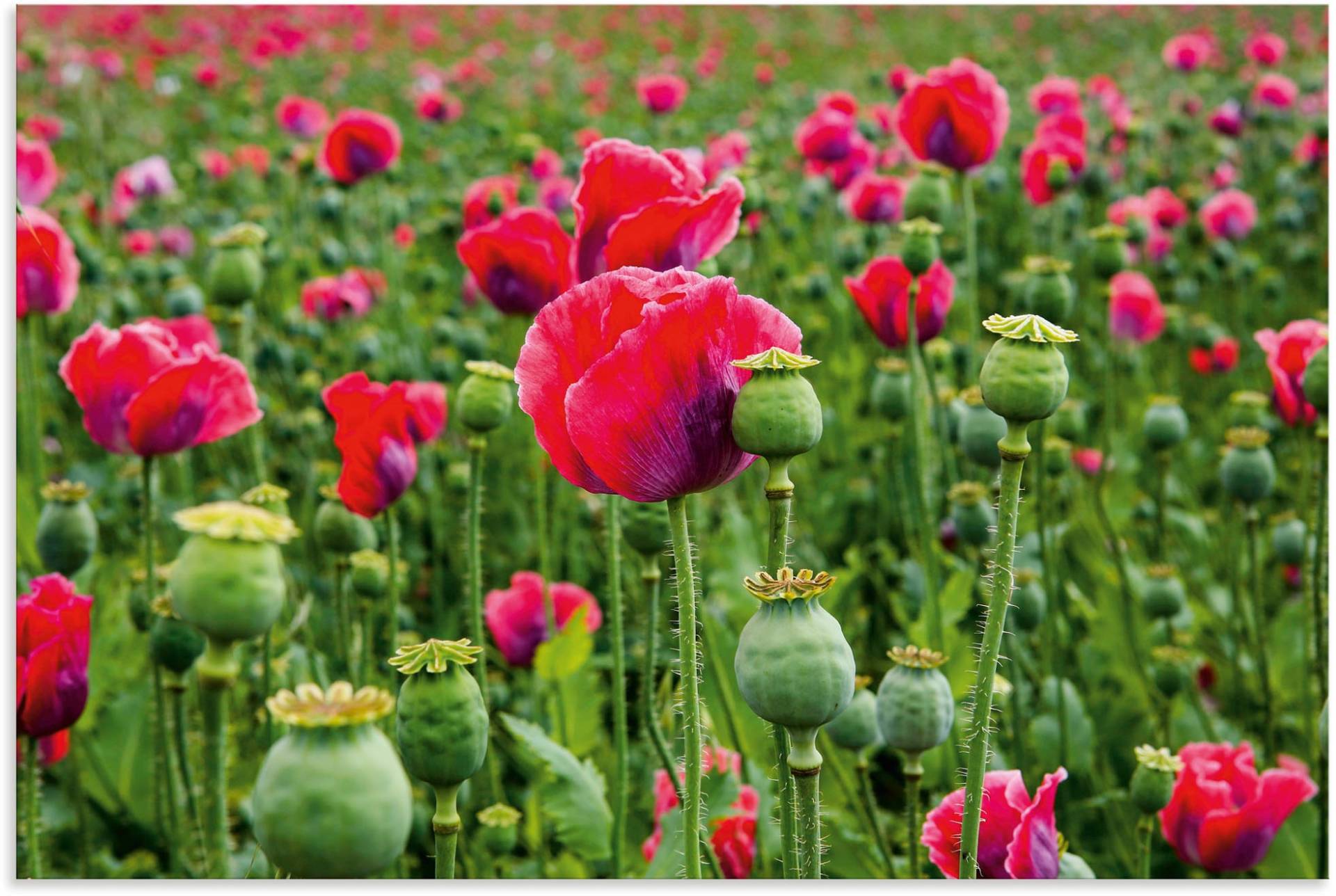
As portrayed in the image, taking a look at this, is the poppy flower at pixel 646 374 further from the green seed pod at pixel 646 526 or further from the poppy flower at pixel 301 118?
the poppy flower at pixel 301 118

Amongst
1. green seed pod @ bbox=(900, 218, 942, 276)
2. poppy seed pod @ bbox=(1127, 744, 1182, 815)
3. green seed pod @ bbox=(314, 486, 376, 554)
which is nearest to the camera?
poppy seed pod @ bbox=(1127, 744, 1182, 815)

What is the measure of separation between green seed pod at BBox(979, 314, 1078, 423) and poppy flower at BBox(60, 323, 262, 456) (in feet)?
2.16

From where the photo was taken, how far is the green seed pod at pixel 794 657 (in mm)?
614

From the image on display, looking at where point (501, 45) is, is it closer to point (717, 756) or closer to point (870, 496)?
point (870, 496)

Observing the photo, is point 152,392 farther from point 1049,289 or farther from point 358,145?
point 358,145

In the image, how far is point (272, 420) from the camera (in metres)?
2.59

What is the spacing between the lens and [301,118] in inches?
139

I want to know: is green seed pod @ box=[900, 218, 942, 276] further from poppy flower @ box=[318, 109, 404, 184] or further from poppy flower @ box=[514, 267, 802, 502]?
poppy flower @ box=[318, 109, 404, 184]

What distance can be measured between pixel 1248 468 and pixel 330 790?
50.3 inches

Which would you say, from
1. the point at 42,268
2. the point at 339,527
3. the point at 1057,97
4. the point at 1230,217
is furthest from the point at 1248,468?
the point at 1230,217

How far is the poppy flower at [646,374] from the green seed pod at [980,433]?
809 millimetres

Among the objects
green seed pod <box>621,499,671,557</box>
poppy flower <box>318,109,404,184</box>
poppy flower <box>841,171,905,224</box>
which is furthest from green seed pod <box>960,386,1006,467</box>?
poppy flower <box>318,109,404,184</box>

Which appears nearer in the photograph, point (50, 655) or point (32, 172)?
point (50, 655)

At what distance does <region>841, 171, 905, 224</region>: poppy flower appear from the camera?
2.41 m
